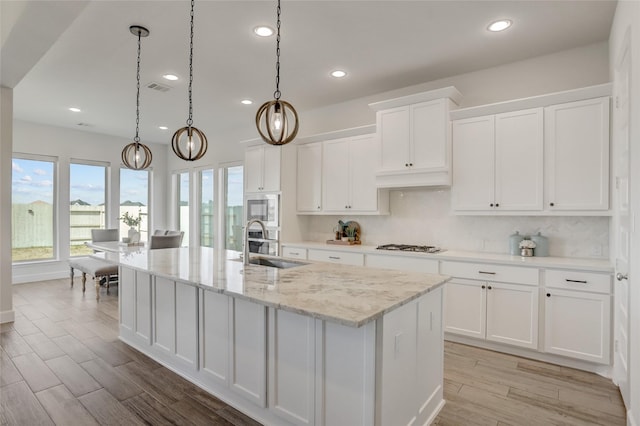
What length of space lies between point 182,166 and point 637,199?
25.3 ft

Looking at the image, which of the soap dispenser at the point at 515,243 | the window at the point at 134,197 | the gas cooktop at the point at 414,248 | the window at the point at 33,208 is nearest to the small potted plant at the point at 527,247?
the soap dispenser at the point at 515,243

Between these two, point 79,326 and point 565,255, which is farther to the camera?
point 79,326

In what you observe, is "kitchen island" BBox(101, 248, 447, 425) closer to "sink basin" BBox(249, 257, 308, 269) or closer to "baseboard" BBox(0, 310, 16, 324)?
"sink basin" BBox(249, 257, 308, 269)

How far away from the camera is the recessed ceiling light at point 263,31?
9.77 feet

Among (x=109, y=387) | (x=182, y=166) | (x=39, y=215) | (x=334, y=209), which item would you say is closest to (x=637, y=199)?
(x=334, y=209)

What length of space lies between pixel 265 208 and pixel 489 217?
2954mm

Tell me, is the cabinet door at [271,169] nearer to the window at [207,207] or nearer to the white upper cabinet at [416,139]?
the white upper cabinet at [416,139]

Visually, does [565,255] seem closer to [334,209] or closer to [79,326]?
[334,209]

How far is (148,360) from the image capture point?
10.1 feet

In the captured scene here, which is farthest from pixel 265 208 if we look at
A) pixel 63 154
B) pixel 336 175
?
pixel 63 154

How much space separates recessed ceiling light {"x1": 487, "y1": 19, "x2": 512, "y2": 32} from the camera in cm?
285

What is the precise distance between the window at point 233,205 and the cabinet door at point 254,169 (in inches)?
50.1

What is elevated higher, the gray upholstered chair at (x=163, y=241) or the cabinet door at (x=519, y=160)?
the cabinet door at (x=519, y=160)

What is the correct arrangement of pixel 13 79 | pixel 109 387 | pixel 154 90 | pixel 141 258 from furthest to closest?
pixel 154 90, pixel 13 79, pixel 141 258, pixel 109 387
